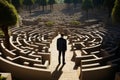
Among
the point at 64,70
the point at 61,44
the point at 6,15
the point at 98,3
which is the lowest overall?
the point at 64,70

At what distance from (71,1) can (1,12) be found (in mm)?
76388

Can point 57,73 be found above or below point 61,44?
below

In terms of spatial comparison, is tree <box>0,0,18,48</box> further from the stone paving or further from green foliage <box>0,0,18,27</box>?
the stone paving

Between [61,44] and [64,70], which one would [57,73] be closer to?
[64,70]

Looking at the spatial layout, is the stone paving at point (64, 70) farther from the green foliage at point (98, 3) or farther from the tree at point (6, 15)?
the green foliage at point (98, 3)

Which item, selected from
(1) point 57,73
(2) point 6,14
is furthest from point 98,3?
(1) point 57,73

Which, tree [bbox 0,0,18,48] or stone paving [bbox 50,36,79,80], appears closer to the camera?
stone paving [bbox 50,36,79,80]

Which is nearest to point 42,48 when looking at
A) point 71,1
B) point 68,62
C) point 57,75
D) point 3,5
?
point 68,62

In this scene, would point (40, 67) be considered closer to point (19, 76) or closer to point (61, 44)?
point (19, 76)

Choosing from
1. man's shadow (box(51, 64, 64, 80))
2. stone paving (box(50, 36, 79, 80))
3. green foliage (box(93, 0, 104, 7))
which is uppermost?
green foliage (box(93, 0, 104, 7))

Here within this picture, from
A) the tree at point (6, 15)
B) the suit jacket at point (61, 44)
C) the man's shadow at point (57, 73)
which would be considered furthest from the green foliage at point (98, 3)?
the man's shadow at point (57, 73)

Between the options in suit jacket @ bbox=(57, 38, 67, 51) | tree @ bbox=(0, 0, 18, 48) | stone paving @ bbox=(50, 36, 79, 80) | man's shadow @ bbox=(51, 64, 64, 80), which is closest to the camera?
man's shadow @ bbox=(51, 64, 64, 80)

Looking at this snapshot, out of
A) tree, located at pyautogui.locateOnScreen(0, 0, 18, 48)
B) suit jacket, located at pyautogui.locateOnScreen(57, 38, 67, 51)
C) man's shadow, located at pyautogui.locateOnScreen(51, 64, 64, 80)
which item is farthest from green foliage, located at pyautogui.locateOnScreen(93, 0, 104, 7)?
man's shadow, located at pyautogui.locateOnScreen(51, 64, 64, 80)

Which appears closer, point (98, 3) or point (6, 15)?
point (6, 15)
